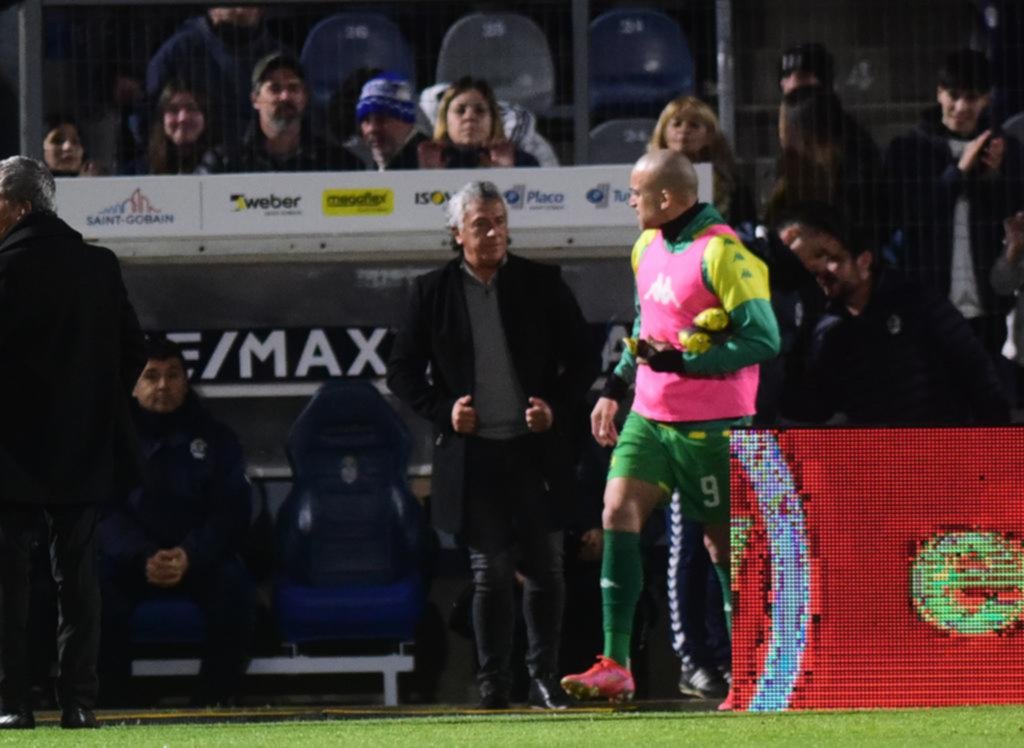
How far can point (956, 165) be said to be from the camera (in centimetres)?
1045

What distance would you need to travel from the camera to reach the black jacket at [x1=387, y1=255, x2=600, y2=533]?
28.8 ft

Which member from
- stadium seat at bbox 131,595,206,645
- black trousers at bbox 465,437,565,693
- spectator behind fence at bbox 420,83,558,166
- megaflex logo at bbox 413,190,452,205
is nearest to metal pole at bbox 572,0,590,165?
spectator behind fence at bbox 420,83,558,166

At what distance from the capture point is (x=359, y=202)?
10.2m

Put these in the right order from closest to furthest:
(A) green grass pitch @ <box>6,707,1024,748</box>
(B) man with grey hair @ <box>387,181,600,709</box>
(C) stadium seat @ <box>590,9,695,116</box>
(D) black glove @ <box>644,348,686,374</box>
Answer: (A) green grass pitch @ <box>6,707,1024,748</box>
(D) black glove @ <box>644,348,686,374</box>
(B) man with grey hair @ <box>387,181,600,709</box>
(C) stadium seat @ <box>590,9,695,116</box>

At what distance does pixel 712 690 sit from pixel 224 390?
2.58 metres

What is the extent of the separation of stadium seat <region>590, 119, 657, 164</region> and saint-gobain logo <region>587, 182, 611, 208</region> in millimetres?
670

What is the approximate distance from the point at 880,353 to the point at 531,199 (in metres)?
1.58

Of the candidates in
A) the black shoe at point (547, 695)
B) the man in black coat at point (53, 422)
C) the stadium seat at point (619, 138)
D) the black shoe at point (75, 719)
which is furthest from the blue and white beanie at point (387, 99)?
the black shoe at point (75, 719)

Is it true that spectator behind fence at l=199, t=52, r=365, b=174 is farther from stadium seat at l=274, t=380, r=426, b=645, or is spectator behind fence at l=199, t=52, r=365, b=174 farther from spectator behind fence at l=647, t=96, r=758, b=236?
spectator behind fence at l=647, t=96, r=758, b=236

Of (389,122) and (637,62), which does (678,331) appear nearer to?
(389,122)

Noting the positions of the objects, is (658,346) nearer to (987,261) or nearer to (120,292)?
(120,292)

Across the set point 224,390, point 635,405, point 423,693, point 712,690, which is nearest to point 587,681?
point 635,405

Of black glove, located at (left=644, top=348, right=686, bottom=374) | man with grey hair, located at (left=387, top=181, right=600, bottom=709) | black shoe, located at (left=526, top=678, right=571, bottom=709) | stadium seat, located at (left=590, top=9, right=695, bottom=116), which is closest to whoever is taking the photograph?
black glove, located at (left=644, top=348, right=686, bottom=374)

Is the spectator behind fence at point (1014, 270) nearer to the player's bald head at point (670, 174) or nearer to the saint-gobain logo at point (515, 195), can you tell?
the saint-gobain logo at point (515, 195)
